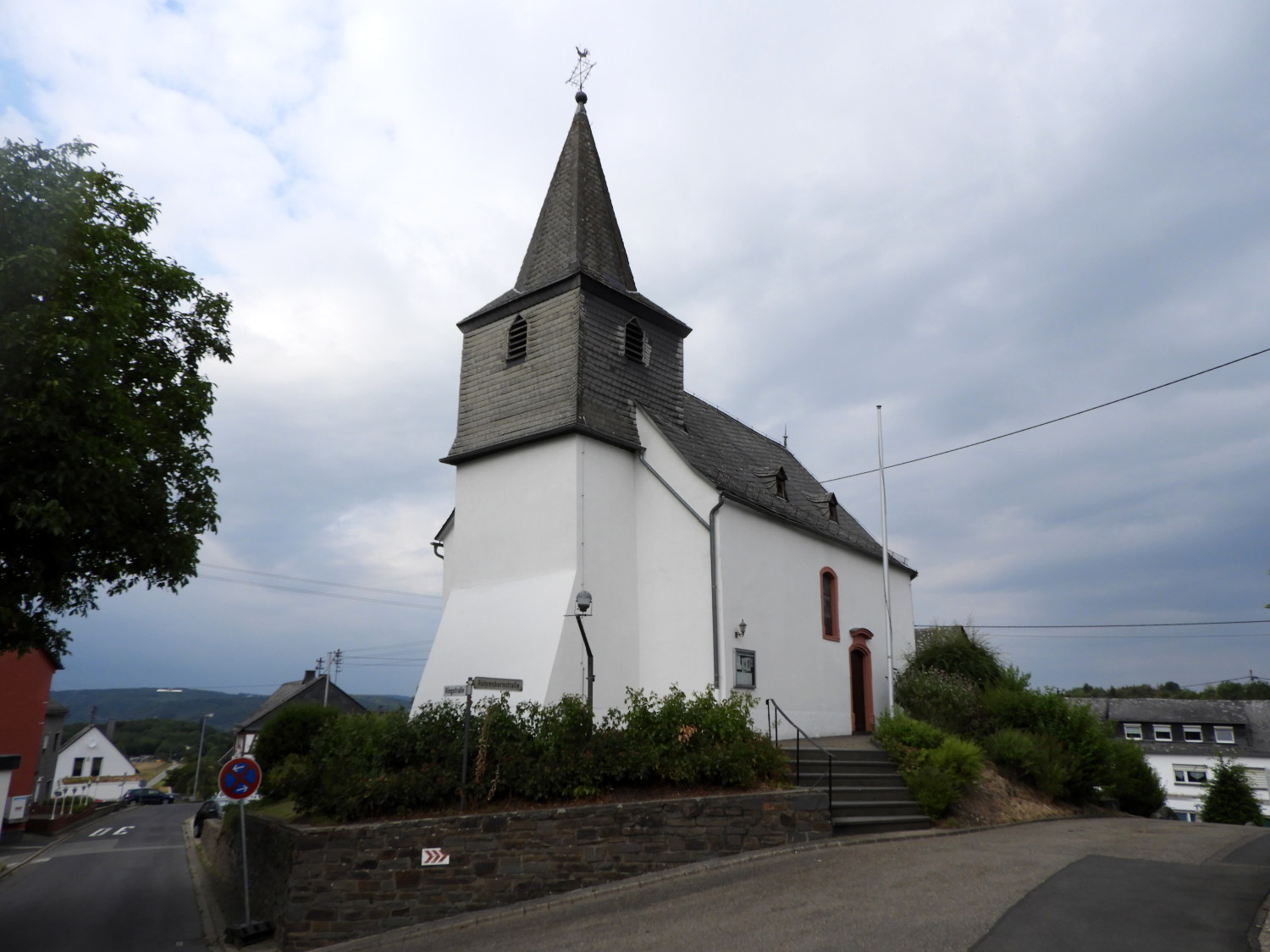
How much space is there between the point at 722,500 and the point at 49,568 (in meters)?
11.2

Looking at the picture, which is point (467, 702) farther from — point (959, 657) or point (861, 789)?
point (959, 657)

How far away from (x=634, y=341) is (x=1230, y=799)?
20.4 metres

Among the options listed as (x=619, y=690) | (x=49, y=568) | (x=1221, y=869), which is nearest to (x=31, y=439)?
(x=49, y=568)

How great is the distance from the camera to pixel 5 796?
28.1 metres

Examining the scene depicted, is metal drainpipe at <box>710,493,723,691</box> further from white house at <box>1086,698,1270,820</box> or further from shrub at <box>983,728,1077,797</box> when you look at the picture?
white house at <box>1086,698,1270,820</box>

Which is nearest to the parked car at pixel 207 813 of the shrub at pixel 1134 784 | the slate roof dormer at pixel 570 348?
the slate roof dormer at pixel 570 348

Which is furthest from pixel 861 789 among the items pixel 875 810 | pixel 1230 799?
pixel 1230 799

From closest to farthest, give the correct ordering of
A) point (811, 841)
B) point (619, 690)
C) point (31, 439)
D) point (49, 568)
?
point (31, 439) → point (49, 568) → point (811, 841) → point (619, 690)

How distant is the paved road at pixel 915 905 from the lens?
772cm

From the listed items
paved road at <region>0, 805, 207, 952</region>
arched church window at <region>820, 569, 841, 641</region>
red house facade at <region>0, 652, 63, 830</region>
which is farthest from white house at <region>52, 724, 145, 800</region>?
arched church window at <region>820, 569, 841, 641</region>

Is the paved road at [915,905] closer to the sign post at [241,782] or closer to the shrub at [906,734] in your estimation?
the sign post at [241,782]

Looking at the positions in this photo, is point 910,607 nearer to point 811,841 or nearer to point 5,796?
point 811,841

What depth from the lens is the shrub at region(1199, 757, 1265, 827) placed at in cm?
2342

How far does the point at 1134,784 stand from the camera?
20047 millimetres
